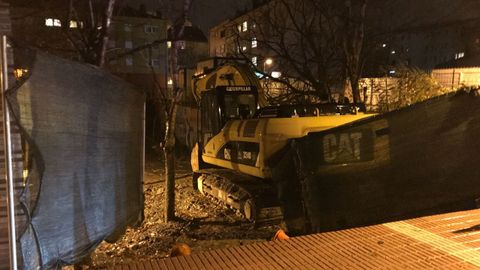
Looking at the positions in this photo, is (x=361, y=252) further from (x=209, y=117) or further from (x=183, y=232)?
(x=209, y=117)


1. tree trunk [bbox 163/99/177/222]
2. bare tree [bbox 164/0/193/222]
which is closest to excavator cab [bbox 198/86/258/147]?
bare tree [bbox 164/0/193/222]

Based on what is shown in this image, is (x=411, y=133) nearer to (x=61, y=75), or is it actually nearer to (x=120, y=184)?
(x=120, y=184)

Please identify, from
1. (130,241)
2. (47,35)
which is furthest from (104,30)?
(47,35)

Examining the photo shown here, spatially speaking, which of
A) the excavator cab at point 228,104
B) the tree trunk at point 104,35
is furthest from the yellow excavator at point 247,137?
the tree trunk at point 104,35

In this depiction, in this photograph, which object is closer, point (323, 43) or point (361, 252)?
point (361, 252)

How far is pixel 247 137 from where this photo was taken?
337 inches

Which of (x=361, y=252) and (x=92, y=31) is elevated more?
(x=92, y=31)

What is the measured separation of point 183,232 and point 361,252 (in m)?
4.62

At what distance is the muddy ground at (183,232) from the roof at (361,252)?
2.36 metres

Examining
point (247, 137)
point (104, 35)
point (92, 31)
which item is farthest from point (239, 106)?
point (92, 31)

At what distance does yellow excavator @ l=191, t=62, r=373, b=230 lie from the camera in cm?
786

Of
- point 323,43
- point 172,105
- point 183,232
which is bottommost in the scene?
point 183,232

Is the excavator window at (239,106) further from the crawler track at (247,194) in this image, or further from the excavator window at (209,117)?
the crawler track at (247,194)

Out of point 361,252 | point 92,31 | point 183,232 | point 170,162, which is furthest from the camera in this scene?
point 92,31
